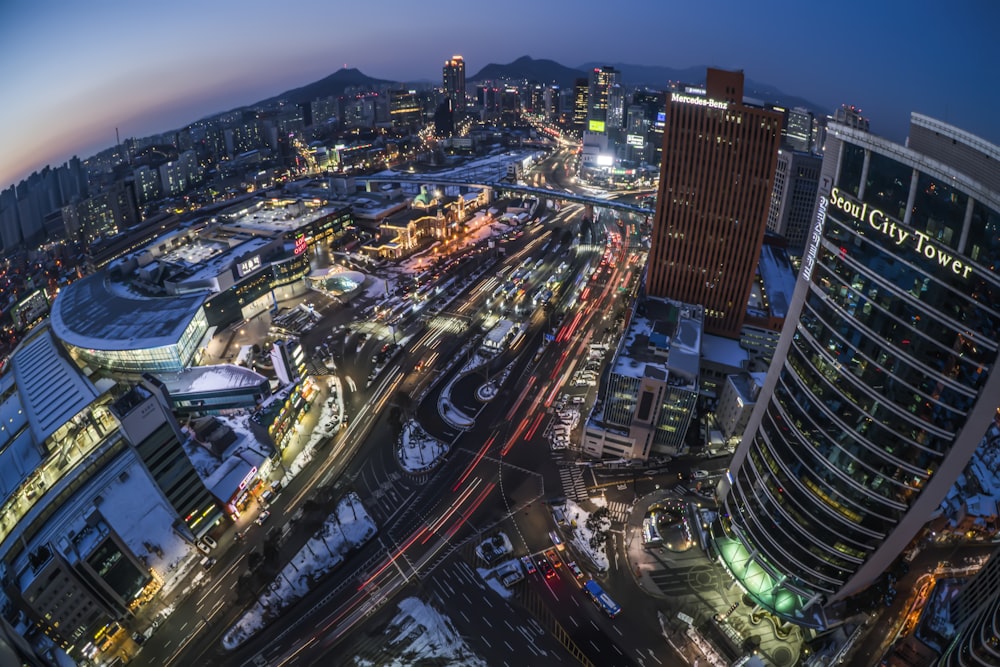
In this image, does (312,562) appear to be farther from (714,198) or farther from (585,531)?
(714,198)

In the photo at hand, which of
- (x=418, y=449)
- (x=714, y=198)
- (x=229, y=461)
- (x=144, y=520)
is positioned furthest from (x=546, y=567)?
(x=714, y=198)

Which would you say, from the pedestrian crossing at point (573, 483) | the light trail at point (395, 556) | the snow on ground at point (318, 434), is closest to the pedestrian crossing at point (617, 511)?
the pedestrian crossing at point (573, 483)

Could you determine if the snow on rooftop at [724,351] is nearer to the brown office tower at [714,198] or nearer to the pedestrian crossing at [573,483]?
the brown office tower at [714,198]

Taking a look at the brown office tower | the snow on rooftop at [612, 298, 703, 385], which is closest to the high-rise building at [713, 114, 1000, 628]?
the snow on rooftop at [612, 298, 703, 385]

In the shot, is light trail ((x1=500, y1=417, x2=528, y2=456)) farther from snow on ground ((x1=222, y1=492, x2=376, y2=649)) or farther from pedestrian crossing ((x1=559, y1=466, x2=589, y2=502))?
snow on ground ((x1=222, y1=492, x2=376, y2=649))

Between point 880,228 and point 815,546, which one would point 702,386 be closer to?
point 815,546

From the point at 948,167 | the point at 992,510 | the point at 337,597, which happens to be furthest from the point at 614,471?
the point at 948,167
